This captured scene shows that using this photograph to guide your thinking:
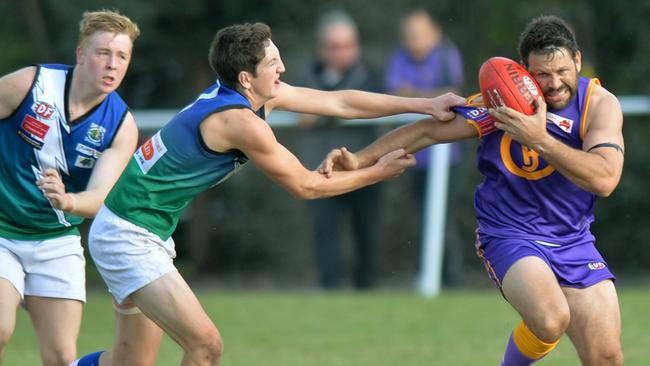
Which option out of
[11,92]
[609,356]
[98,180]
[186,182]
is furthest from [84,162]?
[609,356]

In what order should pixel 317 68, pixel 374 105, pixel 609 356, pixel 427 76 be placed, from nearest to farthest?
1. pixel 609 356
2. pixel 374 105
3. pixel 427 76
4. pixel 317 68

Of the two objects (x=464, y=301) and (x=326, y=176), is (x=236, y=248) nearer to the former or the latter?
(x=464, y=301)

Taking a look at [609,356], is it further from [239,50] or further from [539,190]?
[239,50]

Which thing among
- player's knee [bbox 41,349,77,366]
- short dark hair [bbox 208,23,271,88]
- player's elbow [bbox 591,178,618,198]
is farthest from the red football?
player's knee [bbox 41,349,77,366]

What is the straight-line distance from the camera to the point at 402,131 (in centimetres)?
602

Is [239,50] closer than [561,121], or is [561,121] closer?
[239,50]

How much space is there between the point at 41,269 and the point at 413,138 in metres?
2.00

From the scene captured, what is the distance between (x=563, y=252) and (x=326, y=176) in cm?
122

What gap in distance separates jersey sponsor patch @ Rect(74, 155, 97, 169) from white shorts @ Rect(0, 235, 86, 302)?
0.43m

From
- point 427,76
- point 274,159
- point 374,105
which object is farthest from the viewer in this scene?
point 427,76

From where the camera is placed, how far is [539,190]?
5.77m

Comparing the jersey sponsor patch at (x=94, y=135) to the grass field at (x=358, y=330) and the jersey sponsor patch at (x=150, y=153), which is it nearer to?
the jersey sponsor patch at (x=150, y=153)

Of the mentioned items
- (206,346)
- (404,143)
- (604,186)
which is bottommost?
(206,346)

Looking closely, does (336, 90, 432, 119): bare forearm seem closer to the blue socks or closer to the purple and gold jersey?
the purple and gold jersey
